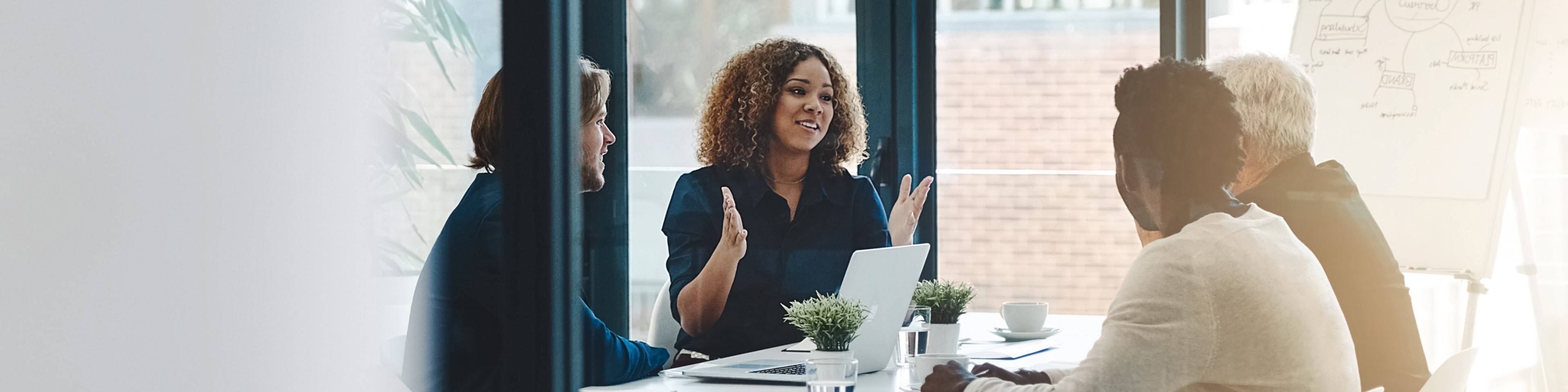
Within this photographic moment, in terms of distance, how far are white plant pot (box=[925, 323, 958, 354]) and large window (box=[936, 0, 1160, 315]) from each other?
1328 millimetres

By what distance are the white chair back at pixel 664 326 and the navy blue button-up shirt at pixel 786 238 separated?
230 mm

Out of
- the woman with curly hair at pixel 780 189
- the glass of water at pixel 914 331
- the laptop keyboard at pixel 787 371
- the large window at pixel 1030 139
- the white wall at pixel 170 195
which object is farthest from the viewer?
the large window at pixel 1030 139

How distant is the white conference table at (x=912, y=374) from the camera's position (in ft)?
5.99

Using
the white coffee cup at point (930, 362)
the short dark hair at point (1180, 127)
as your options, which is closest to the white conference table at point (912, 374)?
the white coffee cup at point (930, 362)

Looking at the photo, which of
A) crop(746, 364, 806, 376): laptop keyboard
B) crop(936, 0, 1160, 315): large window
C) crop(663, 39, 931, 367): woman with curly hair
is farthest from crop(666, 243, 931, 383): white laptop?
crop(936, 0, 1160, 315): large window

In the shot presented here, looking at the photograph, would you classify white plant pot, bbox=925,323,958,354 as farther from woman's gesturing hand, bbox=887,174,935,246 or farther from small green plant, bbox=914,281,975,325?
woman's gesturing hand, bbox=887,174,935,246

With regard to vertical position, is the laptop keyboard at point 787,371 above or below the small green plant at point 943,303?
below

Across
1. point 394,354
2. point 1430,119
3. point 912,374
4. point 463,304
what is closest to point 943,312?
point 912,374

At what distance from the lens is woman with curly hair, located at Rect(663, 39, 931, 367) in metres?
2.79

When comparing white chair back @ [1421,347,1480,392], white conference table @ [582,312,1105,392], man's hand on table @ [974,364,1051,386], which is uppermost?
man's hand on table @ [974,364,1051,386]

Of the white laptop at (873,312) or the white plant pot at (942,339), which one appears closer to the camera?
the white laptop at (873,312)

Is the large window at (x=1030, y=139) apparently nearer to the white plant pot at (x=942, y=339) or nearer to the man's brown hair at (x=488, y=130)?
the white plant pot at (x=942, y=339)

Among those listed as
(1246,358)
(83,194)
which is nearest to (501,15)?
(83,194)

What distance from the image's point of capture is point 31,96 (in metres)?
1.15
